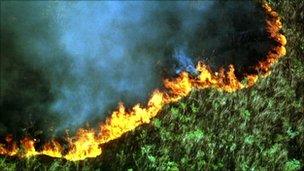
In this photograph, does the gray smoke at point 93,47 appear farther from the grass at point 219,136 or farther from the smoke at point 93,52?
the grass at point 219,136

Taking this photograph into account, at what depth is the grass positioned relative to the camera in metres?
6.59

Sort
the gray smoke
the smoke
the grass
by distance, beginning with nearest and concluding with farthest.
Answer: the grass < the smoke < the gray smoke

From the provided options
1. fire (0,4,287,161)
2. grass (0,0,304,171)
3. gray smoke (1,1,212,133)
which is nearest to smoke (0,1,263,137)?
gray smoke (1,1,212,133)

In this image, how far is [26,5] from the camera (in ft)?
25.2

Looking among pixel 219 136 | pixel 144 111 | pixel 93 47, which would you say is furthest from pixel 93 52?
pixel 219 136

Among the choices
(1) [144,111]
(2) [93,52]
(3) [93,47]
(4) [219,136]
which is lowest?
(4) [219,136]

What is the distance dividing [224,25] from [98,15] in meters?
2.57

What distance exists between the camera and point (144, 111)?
7344 mm

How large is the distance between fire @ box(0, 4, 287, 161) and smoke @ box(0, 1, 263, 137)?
170 mm

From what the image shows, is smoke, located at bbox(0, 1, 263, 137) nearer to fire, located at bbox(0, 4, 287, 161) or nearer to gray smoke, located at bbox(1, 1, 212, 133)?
gray smoke, located at bbox(1, 1, 212, 133)

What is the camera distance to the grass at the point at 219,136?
659cm

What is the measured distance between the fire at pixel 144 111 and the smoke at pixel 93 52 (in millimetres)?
170

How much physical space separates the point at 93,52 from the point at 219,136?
2570mm

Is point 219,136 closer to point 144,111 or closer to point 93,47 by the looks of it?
point 144,111
